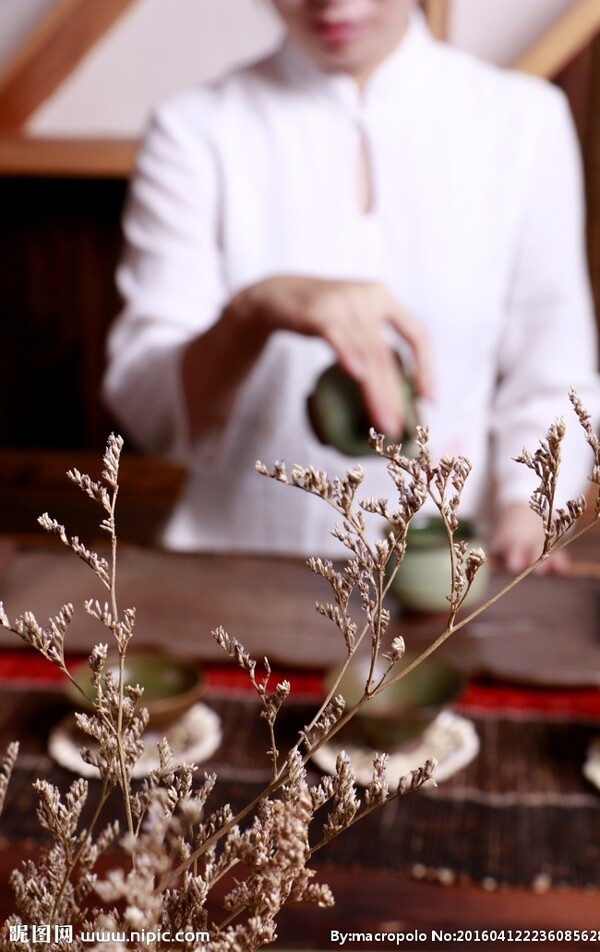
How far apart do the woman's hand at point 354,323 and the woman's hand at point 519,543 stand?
28 centimetres

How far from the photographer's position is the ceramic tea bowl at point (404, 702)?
0.85m

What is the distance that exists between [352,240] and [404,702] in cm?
125

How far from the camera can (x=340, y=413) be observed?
131 cm

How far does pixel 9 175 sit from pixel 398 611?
231cm

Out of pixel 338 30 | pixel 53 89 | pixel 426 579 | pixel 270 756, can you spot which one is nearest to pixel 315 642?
pixel 426 579

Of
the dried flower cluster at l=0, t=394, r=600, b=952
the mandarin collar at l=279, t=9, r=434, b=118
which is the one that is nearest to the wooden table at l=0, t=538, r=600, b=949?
the dried flower cluster at l=0, t=394, r=600, b=952

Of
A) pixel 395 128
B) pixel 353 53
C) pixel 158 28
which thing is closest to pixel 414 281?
pixel 395 128

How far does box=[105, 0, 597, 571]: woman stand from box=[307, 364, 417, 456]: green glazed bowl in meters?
0.45

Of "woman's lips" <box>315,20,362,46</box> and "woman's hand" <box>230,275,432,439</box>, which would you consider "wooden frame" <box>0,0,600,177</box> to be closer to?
"woman's lips" <box>315,20,362,46</box>

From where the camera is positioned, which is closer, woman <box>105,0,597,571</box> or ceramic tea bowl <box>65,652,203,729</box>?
ceramic tea bowl <box>65,652,203,729</box>

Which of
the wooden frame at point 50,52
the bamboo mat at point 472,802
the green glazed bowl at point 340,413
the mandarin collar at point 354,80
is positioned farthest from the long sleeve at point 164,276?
the wooden frame at point 50,52

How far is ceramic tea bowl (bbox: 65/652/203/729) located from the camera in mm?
902

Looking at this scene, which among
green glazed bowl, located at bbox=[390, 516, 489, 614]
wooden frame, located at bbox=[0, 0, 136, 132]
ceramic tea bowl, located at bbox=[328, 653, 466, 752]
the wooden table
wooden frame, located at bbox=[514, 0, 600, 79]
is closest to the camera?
the wooden table

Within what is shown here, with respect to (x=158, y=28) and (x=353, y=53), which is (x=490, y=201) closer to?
(x=353, y=53)
